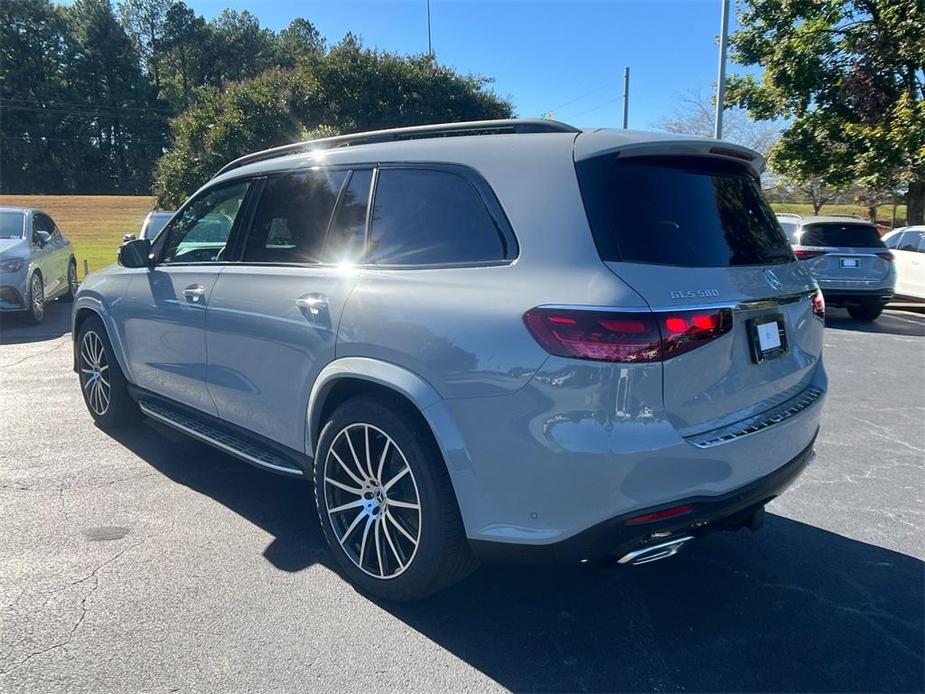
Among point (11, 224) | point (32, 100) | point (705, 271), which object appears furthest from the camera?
point (32, 100)

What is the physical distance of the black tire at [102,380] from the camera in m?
5.15

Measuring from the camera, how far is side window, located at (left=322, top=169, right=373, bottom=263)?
10.9 ft

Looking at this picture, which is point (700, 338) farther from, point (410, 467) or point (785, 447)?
point (410, 467)

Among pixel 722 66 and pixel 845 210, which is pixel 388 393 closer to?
pixel 722 66

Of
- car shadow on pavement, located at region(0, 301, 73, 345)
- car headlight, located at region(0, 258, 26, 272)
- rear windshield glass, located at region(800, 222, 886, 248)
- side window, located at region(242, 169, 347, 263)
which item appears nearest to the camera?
side window, located at region(242, 169, 347, 263)

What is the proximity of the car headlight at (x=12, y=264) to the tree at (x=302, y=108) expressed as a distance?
10.7 m

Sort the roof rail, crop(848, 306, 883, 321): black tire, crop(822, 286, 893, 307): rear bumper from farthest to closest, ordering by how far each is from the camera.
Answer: crop(848, 306, 883, 321): black tire
crop(822, 286, 893, 307): rear bumper
the roof rail

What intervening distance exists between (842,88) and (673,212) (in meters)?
14.7

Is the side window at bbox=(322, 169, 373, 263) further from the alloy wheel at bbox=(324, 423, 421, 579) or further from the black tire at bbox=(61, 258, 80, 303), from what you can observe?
the black tire at bbox=(61, 258, 80, 303)

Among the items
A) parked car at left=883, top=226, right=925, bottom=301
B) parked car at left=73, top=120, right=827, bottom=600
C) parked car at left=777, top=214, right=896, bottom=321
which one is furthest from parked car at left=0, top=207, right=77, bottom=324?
parked car at left=883, top=226, right=925, bottom=301

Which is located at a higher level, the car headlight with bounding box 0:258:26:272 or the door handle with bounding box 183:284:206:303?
the door handle with bounding box 183:284:206:303

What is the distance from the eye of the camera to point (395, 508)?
9.87 ft

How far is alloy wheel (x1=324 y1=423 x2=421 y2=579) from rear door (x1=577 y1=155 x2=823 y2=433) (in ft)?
3.79

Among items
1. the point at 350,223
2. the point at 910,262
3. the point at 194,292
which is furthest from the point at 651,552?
the point at 910,262
